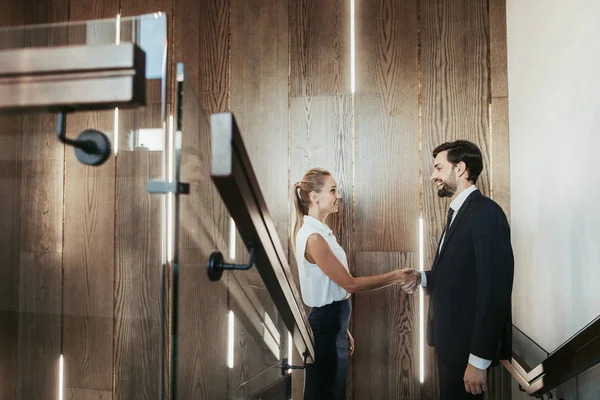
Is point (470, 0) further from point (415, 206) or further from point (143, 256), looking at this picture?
point (143, 256)

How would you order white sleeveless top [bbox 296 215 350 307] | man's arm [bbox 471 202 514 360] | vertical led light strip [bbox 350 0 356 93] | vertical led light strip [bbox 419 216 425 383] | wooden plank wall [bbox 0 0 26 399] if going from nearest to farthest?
wooden plank wall [bbox 0 0 26 399]
man's arm [bbox 471 202 514 360]
white sleeveless top [bbox 296 215 350 307]
vertical led light strip [bbox 419 216 425 383]
vertical led light strip [bbox 350 0 356 93]

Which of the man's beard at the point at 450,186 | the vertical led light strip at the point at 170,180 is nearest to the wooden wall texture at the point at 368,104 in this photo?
the man's beard at the point at 450,186

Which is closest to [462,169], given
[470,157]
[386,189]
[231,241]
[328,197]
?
[470,157]

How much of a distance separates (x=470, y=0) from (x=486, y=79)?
1.63 ft

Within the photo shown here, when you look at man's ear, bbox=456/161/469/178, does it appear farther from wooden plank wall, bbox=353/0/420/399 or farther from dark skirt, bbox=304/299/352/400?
dark skirt, bbox=304/299/352/400

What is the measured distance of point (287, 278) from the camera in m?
1.51

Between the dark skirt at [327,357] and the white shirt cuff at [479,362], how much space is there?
2.18 ft

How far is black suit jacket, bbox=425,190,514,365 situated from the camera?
73.2 inches

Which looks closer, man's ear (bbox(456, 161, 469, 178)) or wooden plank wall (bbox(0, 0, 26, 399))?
wooden plank wall (bbox(0, 0, 26, 399))

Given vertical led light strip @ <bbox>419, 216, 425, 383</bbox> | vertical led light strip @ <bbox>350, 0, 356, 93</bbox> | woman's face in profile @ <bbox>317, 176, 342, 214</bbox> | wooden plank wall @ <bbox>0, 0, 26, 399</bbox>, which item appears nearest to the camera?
wooden plank wall @ <bbox>0, 0, 26, 399</bbox>

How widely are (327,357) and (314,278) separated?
371mm

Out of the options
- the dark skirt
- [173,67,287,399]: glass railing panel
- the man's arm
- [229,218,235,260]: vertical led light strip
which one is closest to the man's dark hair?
the man's arm

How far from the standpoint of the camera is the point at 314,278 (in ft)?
7.86

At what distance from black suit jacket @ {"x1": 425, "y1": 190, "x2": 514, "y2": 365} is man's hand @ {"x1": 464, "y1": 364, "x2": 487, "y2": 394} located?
0.20 ft
